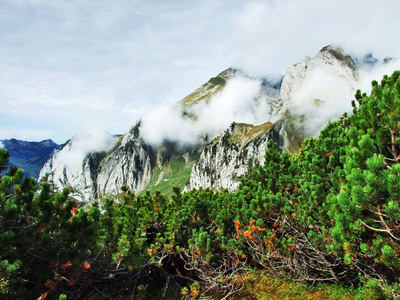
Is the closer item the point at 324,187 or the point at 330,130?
the point at 324,187

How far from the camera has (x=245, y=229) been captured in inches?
421

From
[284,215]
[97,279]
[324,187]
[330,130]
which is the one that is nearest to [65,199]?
[97,279]

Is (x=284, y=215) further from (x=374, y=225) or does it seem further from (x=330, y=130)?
(x=330, y=130)

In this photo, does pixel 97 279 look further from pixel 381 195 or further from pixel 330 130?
pixel 330 130

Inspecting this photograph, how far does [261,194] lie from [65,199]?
8.31 m

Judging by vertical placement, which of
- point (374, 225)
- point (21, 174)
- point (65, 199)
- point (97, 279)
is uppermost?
point (21, 174)

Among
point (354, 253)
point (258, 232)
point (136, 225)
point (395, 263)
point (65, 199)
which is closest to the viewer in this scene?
point (395, 263)

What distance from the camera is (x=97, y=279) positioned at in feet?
28.2

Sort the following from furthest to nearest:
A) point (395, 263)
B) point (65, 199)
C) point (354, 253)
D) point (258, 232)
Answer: point (258, 232) → point (65, 199) → point (354, 253) → point (395, 263)

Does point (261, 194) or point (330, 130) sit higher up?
point (330, 130)

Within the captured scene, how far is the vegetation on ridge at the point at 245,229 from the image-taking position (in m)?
5.77

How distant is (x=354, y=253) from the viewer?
6102 millimetres

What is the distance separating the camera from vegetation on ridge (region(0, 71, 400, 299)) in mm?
5773

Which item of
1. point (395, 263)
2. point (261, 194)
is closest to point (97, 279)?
point (261, 194)
